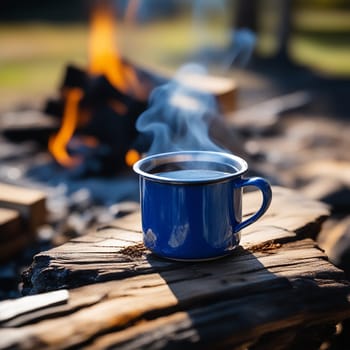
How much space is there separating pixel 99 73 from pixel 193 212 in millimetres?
3149

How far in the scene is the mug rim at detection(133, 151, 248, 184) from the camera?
160cm

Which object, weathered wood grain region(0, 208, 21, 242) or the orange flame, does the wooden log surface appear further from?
the orange flame

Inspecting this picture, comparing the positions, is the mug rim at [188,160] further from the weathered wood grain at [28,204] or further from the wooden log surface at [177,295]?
the weathered wood grain at [28,204]

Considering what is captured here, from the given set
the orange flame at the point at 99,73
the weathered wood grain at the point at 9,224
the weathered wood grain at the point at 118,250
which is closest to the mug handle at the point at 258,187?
the weathered wood grain at the point at 118,250

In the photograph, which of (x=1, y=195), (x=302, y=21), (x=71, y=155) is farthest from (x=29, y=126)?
(x=302, y=21)

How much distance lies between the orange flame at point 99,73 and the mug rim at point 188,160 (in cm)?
256

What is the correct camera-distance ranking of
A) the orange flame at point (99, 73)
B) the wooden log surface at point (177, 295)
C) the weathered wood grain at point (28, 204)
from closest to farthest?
1. the wooden log surface at point (177, 295)
2. the weathered wood grain at point (28, 204)
3. the orange flame at point (99, 73)

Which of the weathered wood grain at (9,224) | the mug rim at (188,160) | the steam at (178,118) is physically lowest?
the weathered wood grain at (9,224)

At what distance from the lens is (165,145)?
7.83ft

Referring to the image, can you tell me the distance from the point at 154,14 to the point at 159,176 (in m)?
14.1

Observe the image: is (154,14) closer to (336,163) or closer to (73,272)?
(336,163)

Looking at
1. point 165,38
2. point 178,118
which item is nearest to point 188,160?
point 178,118

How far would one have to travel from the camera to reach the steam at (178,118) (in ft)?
7.98

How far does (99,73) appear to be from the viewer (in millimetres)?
4594
